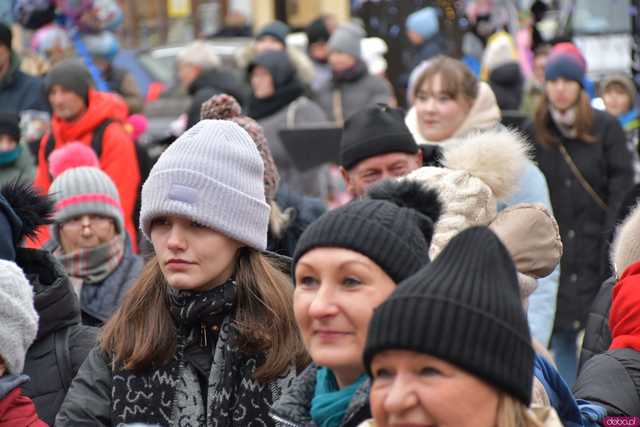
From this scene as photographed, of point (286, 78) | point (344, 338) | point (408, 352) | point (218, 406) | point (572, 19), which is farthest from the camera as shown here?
point (572, 19)

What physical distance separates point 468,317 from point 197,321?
145 centimetres

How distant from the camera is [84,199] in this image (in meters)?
7.15

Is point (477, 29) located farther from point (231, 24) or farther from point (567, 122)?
point (567, 122)

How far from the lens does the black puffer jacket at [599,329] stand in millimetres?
5715

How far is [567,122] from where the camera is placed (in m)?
9.49

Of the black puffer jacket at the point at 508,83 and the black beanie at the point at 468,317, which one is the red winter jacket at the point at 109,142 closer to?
the black puffer jacket at the point at 508,83

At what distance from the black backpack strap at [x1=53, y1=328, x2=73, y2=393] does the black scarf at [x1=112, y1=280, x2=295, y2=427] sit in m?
0.70

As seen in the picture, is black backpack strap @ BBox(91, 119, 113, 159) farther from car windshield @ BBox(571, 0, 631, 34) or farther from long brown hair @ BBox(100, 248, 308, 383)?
car windshield @ BBox(571, 0, 631, 34)

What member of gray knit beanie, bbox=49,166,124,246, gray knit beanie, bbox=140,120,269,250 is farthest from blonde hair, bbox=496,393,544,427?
gray knit beanie, bbox=49,166,124,246

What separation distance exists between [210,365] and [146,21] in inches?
955

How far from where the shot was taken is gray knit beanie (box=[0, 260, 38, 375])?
4676 mm

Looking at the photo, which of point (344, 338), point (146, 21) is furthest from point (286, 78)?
point (146, 21)

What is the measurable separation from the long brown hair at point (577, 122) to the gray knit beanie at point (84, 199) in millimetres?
3221

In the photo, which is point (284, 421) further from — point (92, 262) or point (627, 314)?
point (92, 262)
